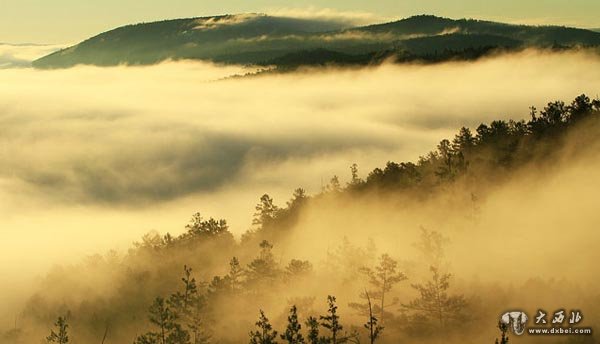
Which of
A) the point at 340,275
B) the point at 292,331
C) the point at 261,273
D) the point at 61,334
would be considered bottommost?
the point at 292,331

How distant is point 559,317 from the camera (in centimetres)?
7619

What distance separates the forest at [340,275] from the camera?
281 feet

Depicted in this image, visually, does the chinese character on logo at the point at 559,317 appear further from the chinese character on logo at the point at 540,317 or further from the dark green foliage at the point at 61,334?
the dark green foliage at the point at 61,334

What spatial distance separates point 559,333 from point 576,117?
71.4 meters

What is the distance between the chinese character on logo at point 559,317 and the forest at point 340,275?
2521 mm

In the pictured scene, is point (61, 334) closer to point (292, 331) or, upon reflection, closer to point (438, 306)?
point (292, 331)

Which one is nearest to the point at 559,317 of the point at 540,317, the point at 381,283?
the point at 540,317

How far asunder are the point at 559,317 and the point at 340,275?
37884 millimetres

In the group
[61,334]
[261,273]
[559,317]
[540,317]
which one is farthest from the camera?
[261,273]

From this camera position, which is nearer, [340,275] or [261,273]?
[340,275]

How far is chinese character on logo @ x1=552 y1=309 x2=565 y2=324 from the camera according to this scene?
75419mm

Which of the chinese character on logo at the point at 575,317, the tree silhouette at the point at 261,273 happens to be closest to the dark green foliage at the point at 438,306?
the chinese character on logo at the point at 575,317

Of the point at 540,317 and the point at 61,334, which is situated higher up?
the point at 540,317

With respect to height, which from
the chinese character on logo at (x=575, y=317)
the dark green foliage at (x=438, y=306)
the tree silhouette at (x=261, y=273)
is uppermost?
the tree silhouette at (x=261, y=273)
